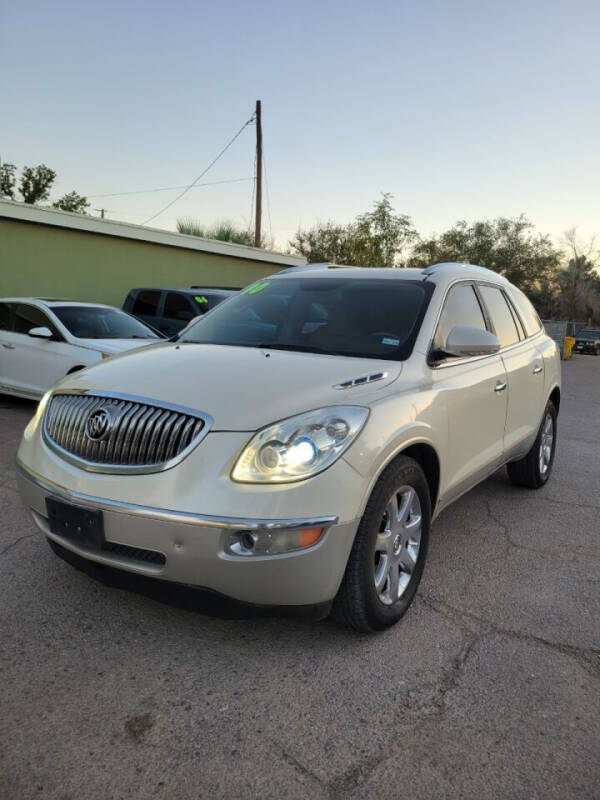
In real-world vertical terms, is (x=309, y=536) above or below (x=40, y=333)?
below

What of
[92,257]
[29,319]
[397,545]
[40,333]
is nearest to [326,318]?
[397,545]

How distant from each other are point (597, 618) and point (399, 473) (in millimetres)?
1308

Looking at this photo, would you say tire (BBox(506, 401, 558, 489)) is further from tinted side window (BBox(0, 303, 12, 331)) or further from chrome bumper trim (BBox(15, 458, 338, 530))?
tinted side window (BBox(0, 303, 12, 331))

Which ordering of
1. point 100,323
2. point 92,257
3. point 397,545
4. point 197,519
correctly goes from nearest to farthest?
point 197,519 < point 397,545 < point 100,323 < point 92,257

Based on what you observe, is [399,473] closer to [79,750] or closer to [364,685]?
[364,685]

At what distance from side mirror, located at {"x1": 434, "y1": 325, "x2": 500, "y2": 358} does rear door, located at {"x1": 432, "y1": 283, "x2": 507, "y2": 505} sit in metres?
0.07

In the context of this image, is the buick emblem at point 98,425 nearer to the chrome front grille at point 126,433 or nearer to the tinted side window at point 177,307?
the chrome front grille at point 126,433

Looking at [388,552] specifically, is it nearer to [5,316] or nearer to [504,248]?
[5,316]

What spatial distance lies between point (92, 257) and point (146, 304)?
2.54 metres

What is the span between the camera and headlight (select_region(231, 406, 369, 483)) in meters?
2.42

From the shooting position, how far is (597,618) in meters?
3.14

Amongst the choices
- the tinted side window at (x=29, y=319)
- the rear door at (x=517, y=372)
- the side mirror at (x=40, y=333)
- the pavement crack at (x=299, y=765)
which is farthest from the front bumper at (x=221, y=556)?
the tinted side window at (x=29, y=319)

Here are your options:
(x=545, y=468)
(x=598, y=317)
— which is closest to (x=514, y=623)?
(x=545, y=468)

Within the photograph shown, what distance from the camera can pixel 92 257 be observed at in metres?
13.6
